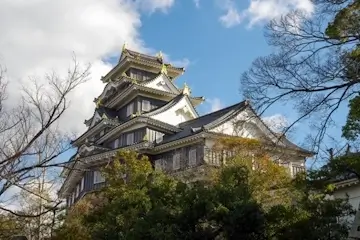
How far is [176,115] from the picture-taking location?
39062mm

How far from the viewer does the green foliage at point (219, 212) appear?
607 inches

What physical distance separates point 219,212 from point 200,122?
2092 cm

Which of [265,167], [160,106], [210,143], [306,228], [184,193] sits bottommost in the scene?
[306,228]

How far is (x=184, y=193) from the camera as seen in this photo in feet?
56.3

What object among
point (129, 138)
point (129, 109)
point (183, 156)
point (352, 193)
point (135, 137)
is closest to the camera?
point (352, 193)

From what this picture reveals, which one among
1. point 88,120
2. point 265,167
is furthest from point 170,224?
point 88,120

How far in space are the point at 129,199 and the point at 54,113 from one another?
10350 mm

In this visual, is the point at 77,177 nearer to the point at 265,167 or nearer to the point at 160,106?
the point at 160,106

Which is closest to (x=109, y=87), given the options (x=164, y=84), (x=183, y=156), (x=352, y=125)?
(x=164, y=84)

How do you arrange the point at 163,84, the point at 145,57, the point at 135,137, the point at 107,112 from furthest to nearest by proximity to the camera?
1. the point at 145,57
2. the point at 107,112
3. the point at 163,84
4. the point at 135,137

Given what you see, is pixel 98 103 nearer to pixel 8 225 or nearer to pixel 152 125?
pixel 152 125

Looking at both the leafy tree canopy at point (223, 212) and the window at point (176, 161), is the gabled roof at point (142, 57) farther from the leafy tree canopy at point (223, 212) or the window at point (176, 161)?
the leafy tree canopy at point (223, 212)

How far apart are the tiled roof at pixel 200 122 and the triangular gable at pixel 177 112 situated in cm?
92

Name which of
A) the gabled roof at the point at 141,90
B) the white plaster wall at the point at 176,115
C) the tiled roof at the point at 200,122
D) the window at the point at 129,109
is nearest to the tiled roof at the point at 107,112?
the gabled roof at the point at 141,90
